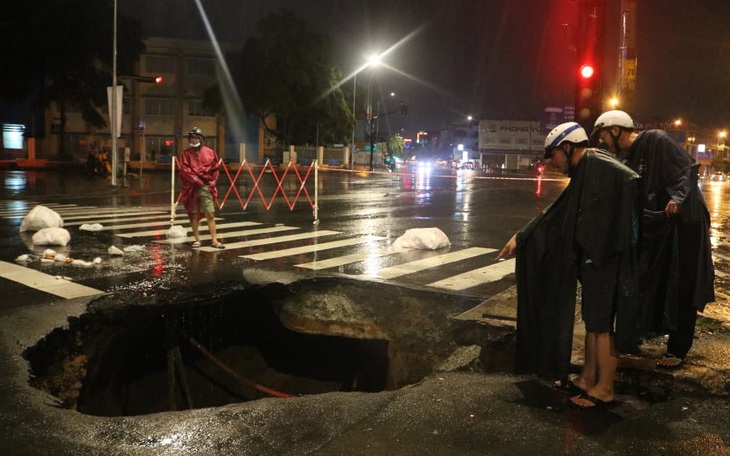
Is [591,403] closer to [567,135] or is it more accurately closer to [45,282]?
[567,135]

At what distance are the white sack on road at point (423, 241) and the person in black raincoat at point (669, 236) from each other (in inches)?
220

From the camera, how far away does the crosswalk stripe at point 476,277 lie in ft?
25.1

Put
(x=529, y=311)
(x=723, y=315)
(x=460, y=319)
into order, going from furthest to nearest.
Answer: (x=723, y=315) → (x=460, y=319) → (x=529, y=311)

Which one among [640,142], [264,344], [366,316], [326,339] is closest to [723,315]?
[640,142]

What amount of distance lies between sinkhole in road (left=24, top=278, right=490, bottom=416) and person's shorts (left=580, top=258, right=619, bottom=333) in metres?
1.87

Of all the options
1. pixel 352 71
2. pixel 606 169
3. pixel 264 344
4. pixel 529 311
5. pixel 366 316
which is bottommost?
pixel 264 344

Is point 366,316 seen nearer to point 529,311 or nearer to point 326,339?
point 326,339

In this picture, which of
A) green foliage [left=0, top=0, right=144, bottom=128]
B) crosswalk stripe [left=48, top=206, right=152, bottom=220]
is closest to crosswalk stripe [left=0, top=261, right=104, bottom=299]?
crosswalk stripe [left=48, top=206, right=152, bottom=220]

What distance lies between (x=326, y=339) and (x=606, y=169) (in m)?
3.92

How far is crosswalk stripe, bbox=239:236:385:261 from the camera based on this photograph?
957 centimetres

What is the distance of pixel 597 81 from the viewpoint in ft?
22.4

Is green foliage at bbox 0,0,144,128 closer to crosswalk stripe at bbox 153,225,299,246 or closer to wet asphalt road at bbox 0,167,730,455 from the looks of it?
crosswalk stripe at bbox 153,225,299,246

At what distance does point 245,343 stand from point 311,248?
11.9ft

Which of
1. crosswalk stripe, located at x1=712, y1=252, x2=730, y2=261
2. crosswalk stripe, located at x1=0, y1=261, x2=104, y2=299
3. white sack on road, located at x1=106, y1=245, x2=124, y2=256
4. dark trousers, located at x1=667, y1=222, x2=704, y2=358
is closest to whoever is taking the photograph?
dark trousers, located at x1=667, y1=222, x2=704, y2=358
